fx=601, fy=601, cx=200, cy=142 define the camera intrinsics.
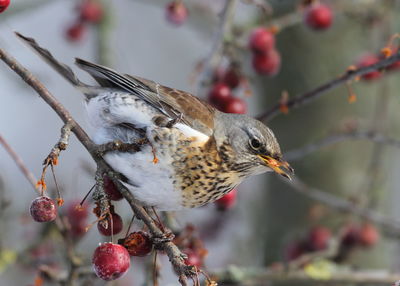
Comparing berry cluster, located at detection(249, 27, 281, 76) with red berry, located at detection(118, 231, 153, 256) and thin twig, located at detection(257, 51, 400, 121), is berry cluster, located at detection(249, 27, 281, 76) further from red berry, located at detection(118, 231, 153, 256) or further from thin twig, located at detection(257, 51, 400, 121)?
red berry, located at detection(118, 231, 153, 256)

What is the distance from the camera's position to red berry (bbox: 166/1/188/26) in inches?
140

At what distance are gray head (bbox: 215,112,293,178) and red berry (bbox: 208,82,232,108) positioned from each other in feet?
1.72

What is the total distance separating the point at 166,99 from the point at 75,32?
2.52 metres

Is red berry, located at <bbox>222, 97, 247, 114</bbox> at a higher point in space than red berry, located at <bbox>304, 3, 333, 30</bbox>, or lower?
lower

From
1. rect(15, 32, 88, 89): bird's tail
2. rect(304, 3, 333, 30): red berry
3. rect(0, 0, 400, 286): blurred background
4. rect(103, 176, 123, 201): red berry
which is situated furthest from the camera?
rect(304, 3, 333, 30): red berry

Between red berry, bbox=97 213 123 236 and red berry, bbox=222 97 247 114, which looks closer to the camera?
red berry, bbox=97 213 123 236

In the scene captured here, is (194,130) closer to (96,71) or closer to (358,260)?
(96,71)

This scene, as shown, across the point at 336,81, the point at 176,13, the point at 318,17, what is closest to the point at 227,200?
the point at 336,81

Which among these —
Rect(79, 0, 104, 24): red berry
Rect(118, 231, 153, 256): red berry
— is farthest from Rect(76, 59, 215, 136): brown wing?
Rect(79, 0, 104, 24): red berry

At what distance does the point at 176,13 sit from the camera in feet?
11.8

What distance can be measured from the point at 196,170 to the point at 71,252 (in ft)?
2.19

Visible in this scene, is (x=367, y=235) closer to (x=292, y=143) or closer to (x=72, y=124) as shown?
(x=292, y=143)

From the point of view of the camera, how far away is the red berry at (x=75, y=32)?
492 centimetres

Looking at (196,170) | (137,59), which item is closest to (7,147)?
(196,170)
